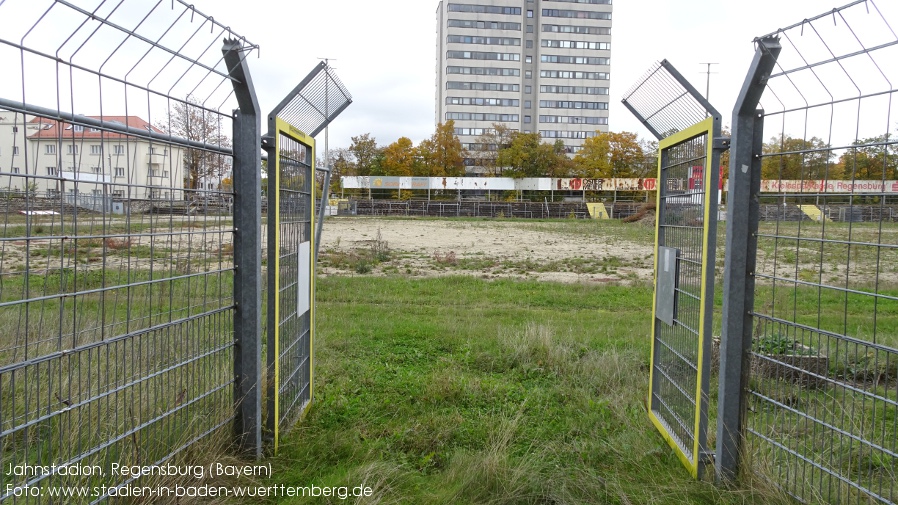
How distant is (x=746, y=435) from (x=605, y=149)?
69250mm

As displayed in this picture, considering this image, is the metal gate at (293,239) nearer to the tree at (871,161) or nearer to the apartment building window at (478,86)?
the tree at (871,161)

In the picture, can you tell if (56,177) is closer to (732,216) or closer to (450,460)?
(450,460)

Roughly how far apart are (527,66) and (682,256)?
3696 inches

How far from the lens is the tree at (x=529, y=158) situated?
71.2 meters

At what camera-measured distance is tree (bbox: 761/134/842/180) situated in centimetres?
319

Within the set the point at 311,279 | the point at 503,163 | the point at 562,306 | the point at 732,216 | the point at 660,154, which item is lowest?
the point at 562,306

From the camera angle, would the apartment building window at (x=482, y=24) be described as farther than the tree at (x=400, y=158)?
Yes

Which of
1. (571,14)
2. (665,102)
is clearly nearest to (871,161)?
(665,102)


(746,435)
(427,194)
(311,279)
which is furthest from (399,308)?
(427,194)

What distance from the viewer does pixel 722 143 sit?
3.85m

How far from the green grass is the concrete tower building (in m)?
81.9

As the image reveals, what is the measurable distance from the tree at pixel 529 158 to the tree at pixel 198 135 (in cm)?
6829

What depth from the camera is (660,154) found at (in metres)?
5.15

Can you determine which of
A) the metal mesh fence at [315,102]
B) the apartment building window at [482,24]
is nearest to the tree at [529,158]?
the apartment building window at [482,24]
